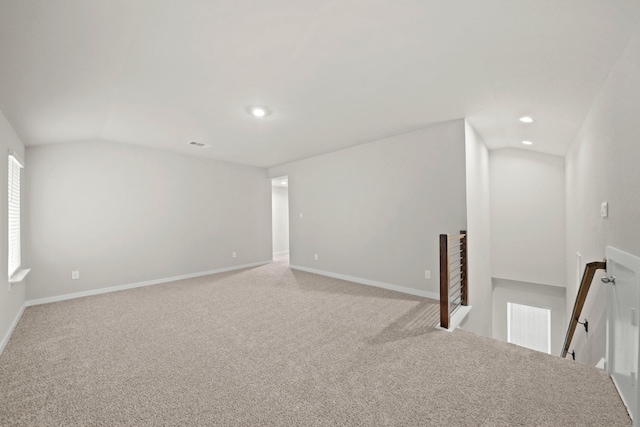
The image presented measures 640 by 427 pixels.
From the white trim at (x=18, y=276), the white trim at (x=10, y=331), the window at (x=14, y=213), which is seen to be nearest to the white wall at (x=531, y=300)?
the white trim at (x=10, y=331)

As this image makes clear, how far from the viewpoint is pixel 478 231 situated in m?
4.38

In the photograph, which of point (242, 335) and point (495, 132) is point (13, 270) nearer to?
point (242, 335)

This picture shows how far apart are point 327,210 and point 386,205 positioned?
1342 millimetres

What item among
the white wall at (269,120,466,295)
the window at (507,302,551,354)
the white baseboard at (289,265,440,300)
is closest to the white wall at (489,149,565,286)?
the window at (507,302,551,354)

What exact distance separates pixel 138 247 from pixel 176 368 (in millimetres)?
3320

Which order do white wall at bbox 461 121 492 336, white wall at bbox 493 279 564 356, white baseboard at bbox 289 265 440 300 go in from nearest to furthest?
white wall at bbox 461 121 492 336 < white baseboard at bbox 289 265 440 300 < white wall at bbox 493 279 564 356

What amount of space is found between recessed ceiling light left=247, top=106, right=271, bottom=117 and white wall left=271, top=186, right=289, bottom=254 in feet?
16.7

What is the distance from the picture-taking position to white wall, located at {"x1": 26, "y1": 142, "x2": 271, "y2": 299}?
390 centimetres

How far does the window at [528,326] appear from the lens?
5.86 metres

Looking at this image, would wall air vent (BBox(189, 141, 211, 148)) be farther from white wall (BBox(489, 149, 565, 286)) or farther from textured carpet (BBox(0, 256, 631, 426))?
white wall (BBox(489, 149, 565, 286))

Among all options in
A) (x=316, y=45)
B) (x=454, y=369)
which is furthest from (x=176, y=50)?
(x=454, y=369)

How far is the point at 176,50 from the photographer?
79.7 inches

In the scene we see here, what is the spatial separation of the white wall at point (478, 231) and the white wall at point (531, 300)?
77 cm

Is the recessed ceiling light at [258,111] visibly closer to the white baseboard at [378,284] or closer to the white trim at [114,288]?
the white baseboard at [378,284]
